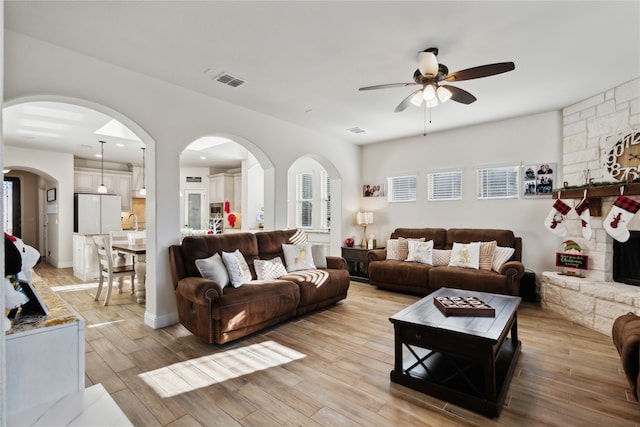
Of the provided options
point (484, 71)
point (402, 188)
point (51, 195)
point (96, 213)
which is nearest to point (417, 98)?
point (484, 71)

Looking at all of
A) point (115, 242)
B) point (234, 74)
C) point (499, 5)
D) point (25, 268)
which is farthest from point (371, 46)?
point (115, 242)

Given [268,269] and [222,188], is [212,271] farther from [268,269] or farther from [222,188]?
[222,188]

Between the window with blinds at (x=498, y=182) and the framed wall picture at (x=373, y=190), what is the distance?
1.91m

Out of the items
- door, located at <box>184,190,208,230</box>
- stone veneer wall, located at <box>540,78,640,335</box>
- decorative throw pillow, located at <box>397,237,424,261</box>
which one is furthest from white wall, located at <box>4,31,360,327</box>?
door, located at <box>184,190,208,230</box>

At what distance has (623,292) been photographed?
3375 millimetres

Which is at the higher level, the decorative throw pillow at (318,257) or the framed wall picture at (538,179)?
the framed wall picture at (538,179)

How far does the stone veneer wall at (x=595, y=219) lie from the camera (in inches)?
138

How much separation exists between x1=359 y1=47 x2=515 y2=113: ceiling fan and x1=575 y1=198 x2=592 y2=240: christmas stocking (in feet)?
7.34

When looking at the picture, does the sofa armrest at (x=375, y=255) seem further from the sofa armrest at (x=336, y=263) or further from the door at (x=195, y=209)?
the door at (x=195, y=209)

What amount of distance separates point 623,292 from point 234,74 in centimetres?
483

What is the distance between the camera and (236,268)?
11.6 ft

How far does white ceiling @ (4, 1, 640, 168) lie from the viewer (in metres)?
2.37

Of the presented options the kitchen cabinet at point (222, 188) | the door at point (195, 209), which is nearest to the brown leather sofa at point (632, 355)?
the kitchen cabinet at point (222, 188)

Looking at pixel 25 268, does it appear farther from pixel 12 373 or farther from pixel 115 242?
pixel 115 242
